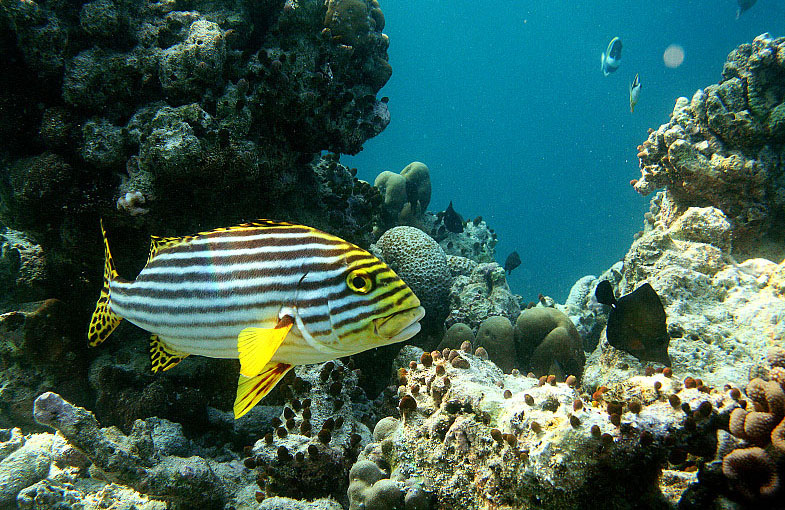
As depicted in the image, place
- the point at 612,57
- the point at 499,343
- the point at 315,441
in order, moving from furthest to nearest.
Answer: the point at 612,57
the point at 499,343
the point at 315,441

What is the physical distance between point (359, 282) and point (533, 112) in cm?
13658

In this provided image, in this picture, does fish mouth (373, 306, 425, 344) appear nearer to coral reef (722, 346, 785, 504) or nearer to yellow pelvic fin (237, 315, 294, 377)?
yellow pelvic fin (237, 315, 294, 377)

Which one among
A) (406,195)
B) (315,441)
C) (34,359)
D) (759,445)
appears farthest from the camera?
(406,195)

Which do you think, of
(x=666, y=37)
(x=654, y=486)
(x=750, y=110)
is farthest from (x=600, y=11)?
(x=654, y=486)

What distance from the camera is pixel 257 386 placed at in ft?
5.63

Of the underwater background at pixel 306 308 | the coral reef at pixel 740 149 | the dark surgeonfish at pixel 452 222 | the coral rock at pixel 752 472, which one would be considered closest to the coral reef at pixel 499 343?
the underwater background at pixel 306 308

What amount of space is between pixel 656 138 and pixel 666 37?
331 ft

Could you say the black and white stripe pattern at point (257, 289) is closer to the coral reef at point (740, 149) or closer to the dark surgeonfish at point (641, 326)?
the dark surgeonfish at point (641, 326)

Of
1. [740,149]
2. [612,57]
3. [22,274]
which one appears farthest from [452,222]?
[22,274]

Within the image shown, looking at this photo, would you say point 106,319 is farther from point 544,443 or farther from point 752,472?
point 752,472

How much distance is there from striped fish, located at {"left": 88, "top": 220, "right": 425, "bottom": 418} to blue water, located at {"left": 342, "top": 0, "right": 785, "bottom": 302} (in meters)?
74.9

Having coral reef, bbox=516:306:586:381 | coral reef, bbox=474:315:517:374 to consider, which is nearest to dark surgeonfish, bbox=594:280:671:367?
coral reef, bbox=516:306:586:381

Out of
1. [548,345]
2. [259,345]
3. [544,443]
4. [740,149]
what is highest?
[740,149]

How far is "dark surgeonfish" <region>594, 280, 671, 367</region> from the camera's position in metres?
4.08
